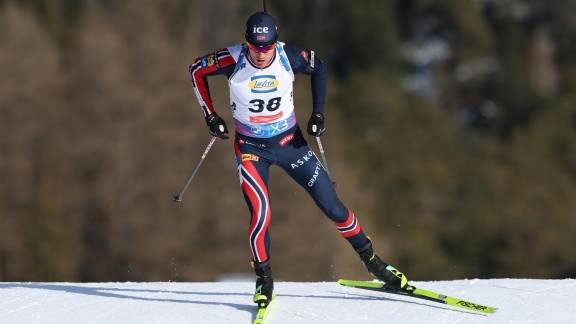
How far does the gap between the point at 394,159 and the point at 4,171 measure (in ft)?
80.0

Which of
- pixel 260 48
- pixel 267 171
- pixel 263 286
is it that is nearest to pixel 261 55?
pixel 260 48

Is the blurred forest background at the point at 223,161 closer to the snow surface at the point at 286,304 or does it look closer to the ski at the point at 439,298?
the snow surface at the point at 286,304

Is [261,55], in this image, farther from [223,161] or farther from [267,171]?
[223,161]

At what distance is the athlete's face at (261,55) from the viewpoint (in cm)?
781

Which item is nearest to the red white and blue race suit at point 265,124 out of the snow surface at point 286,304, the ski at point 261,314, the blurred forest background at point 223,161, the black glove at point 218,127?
the black glove at point 218,127

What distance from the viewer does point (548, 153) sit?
Result: 57188mm

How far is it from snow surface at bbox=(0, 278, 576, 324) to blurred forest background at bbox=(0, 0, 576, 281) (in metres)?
22.6

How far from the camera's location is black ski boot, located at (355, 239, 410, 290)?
8539 mm

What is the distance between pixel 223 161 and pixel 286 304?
2717 cm

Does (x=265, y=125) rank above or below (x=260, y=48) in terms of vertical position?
below

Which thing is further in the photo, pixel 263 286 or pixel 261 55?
pixel 263 286

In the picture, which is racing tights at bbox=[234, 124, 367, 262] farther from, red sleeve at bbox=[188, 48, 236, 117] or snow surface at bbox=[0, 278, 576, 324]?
snow surface at bbox=[0, 278, 576, 324]

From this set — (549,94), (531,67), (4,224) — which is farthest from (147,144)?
(531,67)

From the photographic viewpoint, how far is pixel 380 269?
8.59 metres
